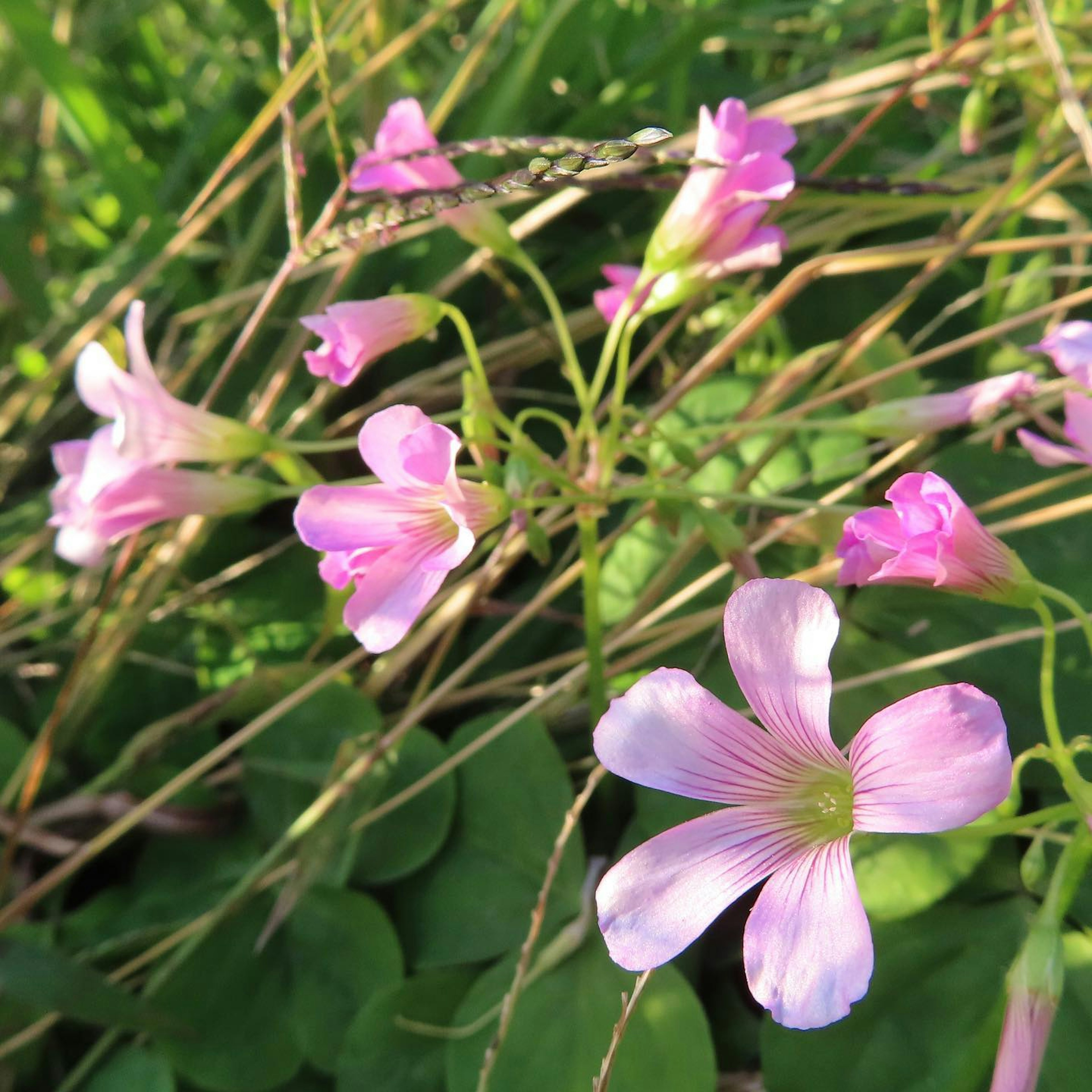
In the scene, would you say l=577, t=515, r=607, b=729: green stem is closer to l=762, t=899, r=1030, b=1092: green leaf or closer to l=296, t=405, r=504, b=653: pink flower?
l=296, t=405, r=504, b=653: pink flower

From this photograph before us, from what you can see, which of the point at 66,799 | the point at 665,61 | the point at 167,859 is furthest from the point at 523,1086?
the point at 665,61

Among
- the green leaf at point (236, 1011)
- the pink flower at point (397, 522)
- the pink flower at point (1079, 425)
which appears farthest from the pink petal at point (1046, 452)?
the green leaf at point (236, 1011)

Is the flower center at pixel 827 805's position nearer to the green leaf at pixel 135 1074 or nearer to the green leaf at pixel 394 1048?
the green leaf at pixel 394 1048

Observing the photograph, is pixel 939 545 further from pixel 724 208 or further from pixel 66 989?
pixel 66 989

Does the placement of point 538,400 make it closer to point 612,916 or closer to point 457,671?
point 457,671

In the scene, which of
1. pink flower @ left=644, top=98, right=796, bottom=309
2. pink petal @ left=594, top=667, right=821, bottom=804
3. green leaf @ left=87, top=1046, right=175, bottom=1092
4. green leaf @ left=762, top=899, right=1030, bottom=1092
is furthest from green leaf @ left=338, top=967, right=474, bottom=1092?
pink flower @ left=644, top=98, right=796, bottom=309

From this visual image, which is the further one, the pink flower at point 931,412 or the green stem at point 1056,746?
the pink flower at point 931,412

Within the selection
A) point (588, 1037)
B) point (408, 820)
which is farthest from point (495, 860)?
point (588, 1037)
